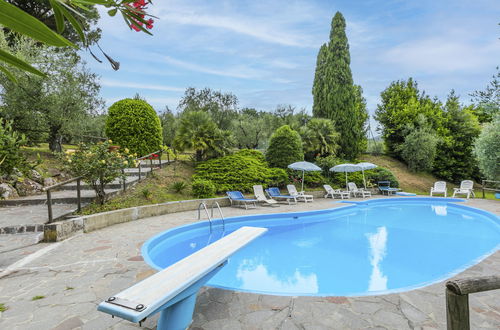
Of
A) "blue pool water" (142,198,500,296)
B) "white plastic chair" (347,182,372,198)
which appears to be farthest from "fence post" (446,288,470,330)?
"white plastic chair" (347,182,372,198)

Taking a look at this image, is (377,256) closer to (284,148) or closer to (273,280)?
(273,280)

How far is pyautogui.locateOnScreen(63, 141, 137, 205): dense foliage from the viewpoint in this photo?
7883mm

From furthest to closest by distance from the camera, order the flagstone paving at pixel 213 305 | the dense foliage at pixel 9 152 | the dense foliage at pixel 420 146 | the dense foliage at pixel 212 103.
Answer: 1. the dense foliage at pixel 212 103
2. the dense foliage at pixel 420 146
3. the dense foliage at pixel 9 152
4. the flagstone paving at pixel 213 305

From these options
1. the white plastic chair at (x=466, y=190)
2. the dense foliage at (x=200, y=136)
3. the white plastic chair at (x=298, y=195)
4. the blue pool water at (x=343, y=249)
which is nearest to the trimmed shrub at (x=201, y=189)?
the blue pool water at (x=343, y=249)

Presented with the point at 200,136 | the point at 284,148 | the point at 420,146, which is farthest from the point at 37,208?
the point at 420,146

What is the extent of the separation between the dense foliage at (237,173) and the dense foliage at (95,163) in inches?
200

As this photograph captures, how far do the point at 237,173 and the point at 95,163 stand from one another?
7230 millimetres

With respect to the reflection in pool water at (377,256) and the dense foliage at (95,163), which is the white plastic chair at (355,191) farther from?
the dense foliage at (95,163)

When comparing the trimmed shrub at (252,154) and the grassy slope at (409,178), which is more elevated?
the trimmed shrub at (252,154)

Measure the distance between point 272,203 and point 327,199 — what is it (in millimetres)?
4032

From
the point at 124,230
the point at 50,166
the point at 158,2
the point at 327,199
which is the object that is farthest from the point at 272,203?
the point at 158,2

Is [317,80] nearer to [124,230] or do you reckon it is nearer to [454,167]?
[454,167]

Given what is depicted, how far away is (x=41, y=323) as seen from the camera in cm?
327

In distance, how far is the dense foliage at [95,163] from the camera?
788 centimetres
